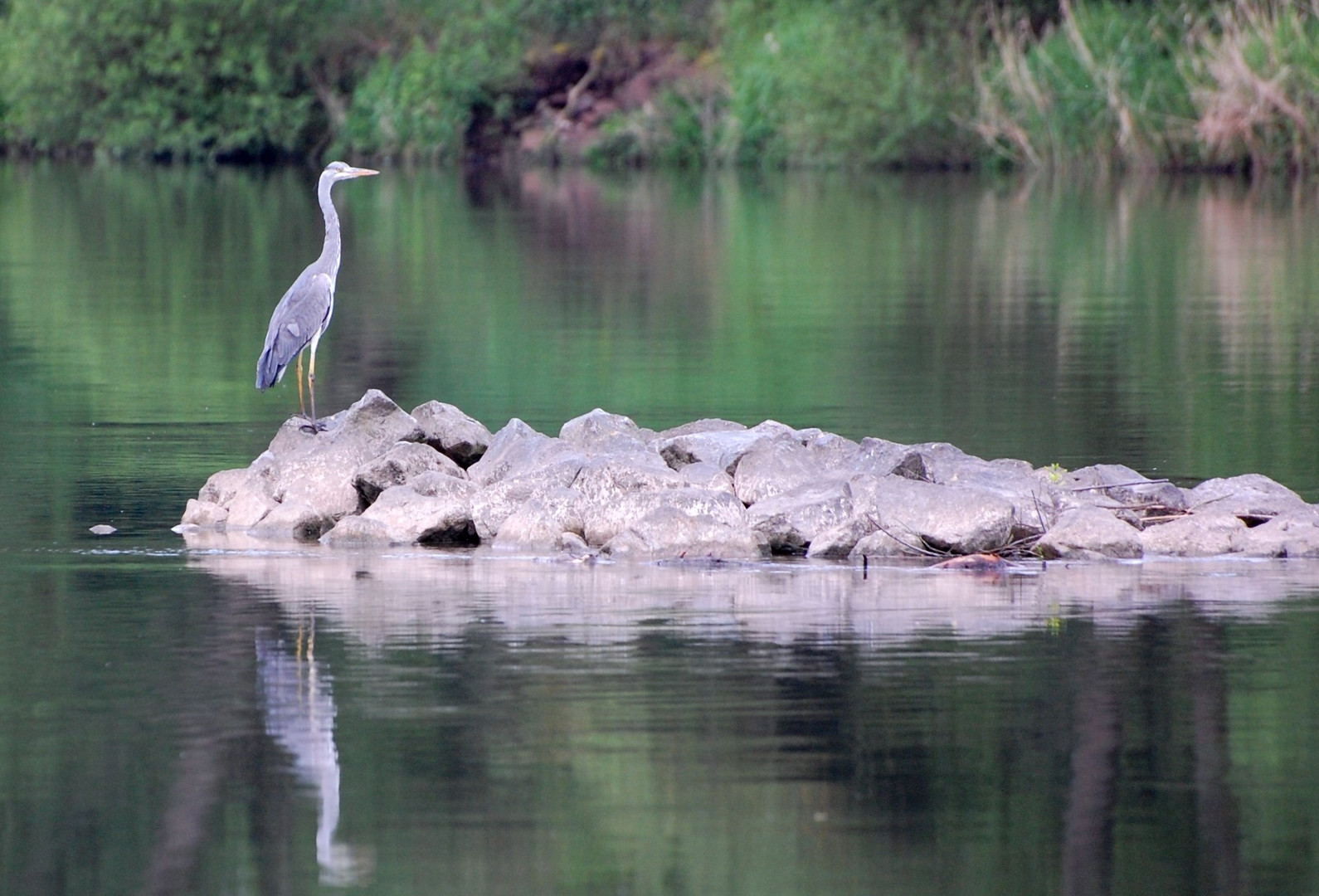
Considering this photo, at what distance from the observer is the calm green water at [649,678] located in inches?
271

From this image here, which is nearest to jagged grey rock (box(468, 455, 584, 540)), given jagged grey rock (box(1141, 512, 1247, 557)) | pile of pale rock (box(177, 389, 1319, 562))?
pile of pale rock (box(177, 389, 1319, 562))

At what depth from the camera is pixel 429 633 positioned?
31.3ft

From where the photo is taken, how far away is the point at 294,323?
13.7m

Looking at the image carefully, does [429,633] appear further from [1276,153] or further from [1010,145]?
[1010,145]

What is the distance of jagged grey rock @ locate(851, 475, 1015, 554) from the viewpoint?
11156mm

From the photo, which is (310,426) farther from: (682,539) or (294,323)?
(682,539)

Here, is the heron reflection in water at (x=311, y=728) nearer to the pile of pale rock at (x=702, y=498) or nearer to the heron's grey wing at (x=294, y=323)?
the pile of pale rock at (x=702, y=498)

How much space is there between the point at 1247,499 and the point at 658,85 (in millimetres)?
53756

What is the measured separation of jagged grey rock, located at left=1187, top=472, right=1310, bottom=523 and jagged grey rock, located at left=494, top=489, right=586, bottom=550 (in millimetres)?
2926

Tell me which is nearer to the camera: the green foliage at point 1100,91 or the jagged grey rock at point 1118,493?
the jagged grey rock at point 1118,493

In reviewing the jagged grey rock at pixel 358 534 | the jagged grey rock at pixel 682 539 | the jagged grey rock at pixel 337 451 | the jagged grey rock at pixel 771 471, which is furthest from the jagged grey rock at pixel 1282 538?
the jagged grey rock at pixel 337 451

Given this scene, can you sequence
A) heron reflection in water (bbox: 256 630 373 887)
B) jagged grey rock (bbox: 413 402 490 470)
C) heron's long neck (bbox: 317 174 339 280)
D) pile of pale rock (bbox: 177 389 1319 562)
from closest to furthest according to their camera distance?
heron reflection in water (bbox: 256 630 373 887) → pile of pale rock (bbox: 177 389 1319 562) → jagged grey rock (bbox: 413 402 490 470) → heron's long neck (bbox: 317 174 339 280)

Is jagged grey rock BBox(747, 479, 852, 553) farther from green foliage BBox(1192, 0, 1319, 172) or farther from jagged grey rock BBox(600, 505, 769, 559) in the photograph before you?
green foliage BBox(1192, 0, 1319, 172)

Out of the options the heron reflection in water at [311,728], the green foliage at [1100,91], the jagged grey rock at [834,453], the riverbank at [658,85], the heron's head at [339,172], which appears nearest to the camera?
the heron reflection in water at [311,728]
